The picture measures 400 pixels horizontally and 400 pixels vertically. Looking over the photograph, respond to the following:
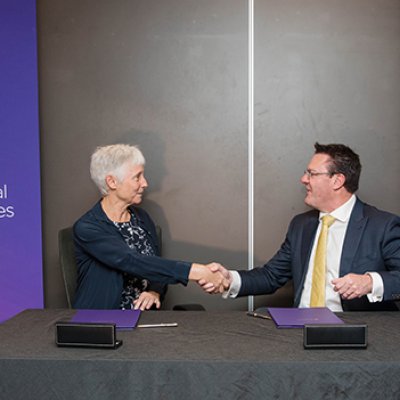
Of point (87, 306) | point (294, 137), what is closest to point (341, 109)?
point (294, 137)

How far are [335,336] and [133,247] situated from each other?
4.73ft

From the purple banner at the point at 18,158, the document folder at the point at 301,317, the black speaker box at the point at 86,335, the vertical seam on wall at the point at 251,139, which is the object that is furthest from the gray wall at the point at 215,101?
the black speaker box at the point at 86,335

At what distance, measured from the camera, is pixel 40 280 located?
3.56m

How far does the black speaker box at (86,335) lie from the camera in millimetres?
1824

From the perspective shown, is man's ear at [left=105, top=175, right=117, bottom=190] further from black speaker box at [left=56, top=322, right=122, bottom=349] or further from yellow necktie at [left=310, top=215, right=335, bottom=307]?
black speaker box at [left=56, top=322, right=122, bottom=349]

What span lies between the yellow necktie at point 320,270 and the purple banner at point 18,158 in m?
1.69

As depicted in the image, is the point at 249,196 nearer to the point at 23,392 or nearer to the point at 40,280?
the point at 40,280

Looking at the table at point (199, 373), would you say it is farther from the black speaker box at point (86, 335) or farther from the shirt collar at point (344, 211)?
the shirt collar at point (344, 211)

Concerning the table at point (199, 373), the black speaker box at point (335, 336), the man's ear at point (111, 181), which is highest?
the man's ear at point (111, 181)

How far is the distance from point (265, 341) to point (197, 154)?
76.2 inches

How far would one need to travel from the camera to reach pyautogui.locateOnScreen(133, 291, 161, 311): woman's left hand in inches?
113

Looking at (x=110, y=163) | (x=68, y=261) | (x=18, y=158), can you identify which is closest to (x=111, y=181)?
(x=110, y=163)

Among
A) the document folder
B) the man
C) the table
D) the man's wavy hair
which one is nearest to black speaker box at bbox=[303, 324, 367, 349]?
the table

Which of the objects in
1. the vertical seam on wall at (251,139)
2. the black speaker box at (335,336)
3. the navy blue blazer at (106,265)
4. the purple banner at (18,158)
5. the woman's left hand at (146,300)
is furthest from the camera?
the vertical seam on wall at (251,139)
